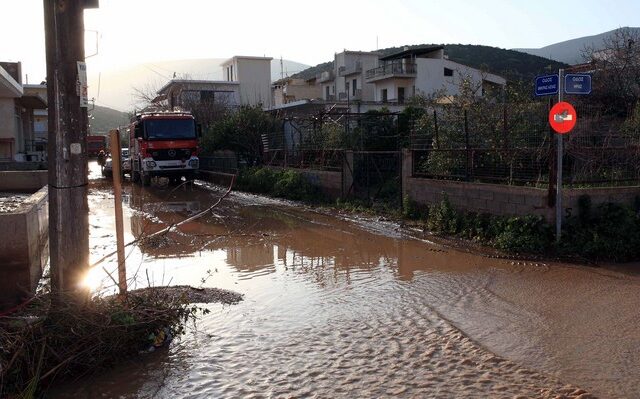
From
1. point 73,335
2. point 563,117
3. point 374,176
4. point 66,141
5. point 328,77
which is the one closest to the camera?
point 73,335

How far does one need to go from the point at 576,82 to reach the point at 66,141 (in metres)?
8.12

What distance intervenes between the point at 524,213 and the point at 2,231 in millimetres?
8586

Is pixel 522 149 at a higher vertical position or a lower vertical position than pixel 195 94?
lower

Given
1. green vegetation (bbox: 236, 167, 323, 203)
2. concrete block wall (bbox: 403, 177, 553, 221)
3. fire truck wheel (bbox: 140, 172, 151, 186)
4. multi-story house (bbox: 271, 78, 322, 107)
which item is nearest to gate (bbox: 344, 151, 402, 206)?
green vegetation (bbox: 236, 167, 323, 203)

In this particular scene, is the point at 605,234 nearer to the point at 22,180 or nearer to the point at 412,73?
the point at 22,180

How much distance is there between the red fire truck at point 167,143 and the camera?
2572cm

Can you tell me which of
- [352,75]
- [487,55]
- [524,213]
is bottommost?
[524,213]

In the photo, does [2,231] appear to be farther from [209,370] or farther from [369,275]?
[369,275]

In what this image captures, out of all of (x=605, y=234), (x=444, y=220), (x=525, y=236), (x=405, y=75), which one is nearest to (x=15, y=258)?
(x=525, y=236)

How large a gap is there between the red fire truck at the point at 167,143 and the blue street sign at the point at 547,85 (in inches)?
736

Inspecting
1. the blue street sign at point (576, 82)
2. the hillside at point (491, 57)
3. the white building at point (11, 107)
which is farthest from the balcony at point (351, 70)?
the blue street sign at point (576, 82)

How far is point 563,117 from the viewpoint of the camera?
973cm

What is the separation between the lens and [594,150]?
37.4 ft

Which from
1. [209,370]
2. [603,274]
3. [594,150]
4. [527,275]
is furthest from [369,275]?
[594,150]
